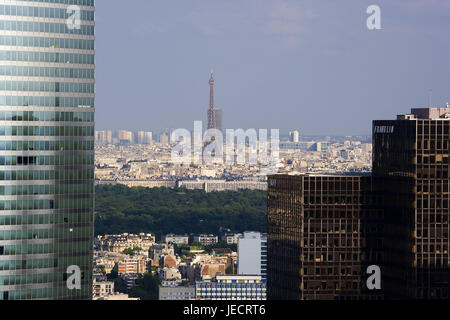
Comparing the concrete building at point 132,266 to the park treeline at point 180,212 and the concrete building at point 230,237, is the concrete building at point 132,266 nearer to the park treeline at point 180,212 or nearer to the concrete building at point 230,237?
the concrete building at point 230,237

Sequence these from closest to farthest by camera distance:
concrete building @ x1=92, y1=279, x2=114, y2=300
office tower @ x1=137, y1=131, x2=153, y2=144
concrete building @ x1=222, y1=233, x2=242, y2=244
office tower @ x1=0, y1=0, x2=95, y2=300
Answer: office tower @ x1=0, y1=0, x2=95, y2=300 < concrete building @ x1=92, y1=279, x2=114, y2=300 < concrete building @ x1=222, y1=233, x2=242, y2=244 < office tower @ x1=137, y1=131, x2=153, y2=144

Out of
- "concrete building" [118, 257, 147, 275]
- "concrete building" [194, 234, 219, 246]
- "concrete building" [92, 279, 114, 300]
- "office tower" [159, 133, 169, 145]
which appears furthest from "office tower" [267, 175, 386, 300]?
"office tower" [159, 133, 169, 145]

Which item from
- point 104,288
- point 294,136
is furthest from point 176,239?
point 104,288

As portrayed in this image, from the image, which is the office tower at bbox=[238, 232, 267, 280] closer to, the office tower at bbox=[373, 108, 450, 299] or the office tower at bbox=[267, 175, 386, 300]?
the office tower at bbox=[267, 175, 386, 300]

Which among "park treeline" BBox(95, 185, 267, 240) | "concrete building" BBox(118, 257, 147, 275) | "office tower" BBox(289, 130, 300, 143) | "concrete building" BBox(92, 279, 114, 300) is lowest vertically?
"concrete building" BBox(118, 257, 147, 275)
